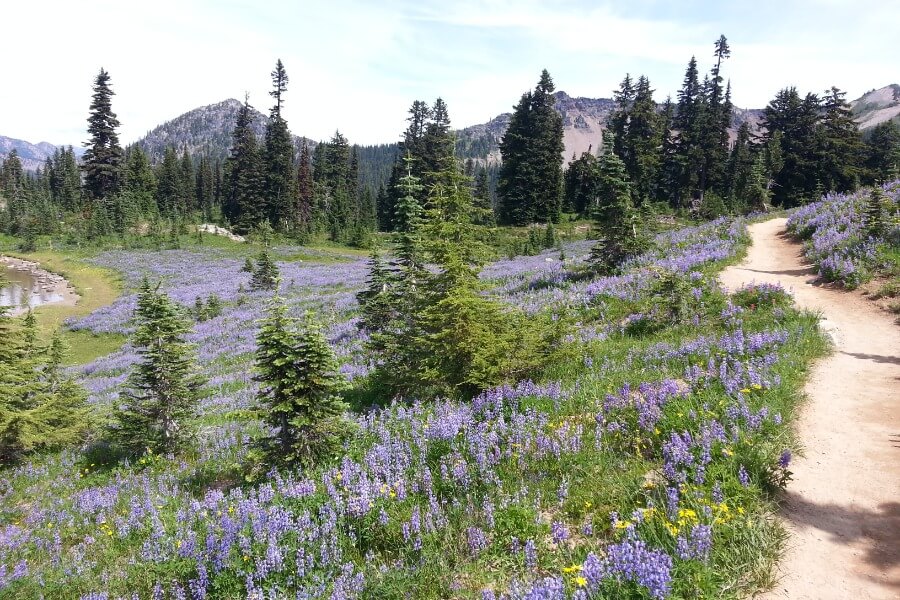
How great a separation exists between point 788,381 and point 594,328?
19.3 feet

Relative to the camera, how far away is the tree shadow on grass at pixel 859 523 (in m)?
4.38

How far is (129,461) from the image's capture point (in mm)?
9852

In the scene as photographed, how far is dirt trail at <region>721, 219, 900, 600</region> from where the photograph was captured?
13.7 feet

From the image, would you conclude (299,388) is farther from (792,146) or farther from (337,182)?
(337,182)

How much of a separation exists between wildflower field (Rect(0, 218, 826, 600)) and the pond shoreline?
31.0 meters

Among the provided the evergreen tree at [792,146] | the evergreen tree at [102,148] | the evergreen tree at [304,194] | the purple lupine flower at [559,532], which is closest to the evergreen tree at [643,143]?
the evergreen tree at [792,146]

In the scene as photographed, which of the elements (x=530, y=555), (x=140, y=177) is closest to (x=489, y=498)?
(x=530, y=555)

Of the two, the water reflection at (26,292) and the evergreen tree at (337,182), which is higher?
the evergreen tree at (337,182)

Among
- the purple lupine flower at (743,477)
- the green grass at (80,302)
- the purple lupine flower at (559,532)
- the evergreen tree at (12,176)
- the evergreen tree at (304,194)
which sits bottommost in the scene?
the green grass at (80,302)

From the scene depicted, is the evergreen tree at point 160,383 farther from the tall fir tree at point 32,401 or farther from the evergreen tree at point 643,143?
the evergreen tree at point 643,143

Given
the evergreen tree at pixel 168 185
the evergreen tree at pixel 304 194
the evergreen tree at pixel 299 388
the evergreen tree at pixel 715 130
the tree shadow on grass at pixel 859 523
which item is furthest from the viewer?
the evergreen tree at pixel 168 185

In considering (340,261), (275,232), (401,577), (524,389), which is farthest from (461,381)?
(275,232)

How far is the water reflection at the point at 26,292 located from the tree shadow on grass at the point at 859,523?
1631 inches

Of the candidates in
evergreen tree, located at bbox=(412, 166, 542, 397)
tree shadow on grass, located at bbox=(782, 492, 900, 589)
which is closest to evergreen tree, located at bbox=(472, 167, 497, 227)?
evergreen tree, located at bbox=(412, 166, 542, 397)
